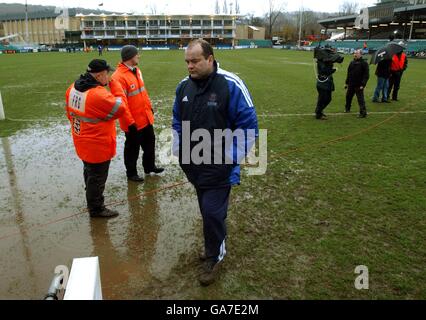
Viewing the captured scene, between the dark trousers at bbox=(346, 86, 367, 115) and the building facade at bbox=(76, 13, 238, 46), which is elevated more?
the building facade at bbox=(76, 13, 238, 46)

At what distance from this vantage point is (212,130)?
311 centimetres

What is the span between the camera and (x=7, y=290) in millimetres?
3174

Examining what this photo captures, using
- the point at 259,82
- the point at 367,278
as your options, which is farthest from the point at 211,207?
the point at 259,82

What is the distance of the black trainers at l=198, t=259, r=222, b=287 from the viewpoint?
3.20 metres

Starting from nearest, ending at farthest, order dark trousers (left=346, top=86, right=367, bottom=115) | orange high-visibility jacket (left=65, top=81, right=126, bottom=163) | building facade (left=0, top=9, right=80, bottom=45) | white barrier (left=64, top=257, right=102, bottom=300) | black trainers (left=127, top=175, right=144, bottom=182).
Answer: white barrier (left=64, top=257, right=102, bottom=300)
orange high-visibility jacket (left=65, top=81, right=126, bottom=163)
black trainers (left=127, top=175, right=144, bottom=182)
dark trousers (left=346, top=86, right=367, bottom=115)
building facade (left=0, top=9, right=80, bottom=45)

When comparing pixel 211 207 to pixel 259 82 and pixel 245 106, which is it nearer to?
pixel 245 106

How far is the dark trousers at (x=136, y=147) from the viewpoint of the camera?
18.2 ft

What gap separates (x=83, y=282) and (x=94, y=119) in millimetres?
2653

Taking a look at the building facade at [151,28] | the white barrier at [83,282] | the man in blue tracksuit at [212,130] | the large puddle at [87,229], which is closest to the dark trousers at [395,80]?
the large puddle at [87,229]

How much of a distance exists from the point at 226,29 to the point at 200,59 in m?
109

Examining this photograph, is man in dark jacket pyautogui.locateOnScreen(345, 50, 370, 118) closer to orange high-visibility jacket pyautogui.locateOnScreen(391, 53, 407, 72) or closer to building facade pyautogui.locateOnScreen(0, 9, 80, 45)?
orange high-visibility jacket pyautogui.locateOnScreen(391, 53, 407, 72)

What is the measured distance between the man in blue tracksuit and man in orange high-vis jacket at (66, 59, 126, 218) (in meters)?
1.11

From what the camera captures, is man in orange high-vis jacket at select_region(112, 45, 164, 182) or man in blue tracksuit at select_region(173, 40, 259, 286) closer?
man in blue tracksuit at select_region(173, 40, 259, 286)

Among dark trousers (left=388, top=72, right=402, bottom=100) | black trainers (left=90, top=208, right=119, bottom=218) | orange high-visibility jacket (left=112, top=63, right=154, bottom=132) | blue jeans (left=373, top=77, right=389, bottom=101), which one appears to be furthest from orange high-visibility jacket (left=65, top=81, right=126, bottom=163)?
dark trousers (left=388, top=72, right=402, bottom=100)
